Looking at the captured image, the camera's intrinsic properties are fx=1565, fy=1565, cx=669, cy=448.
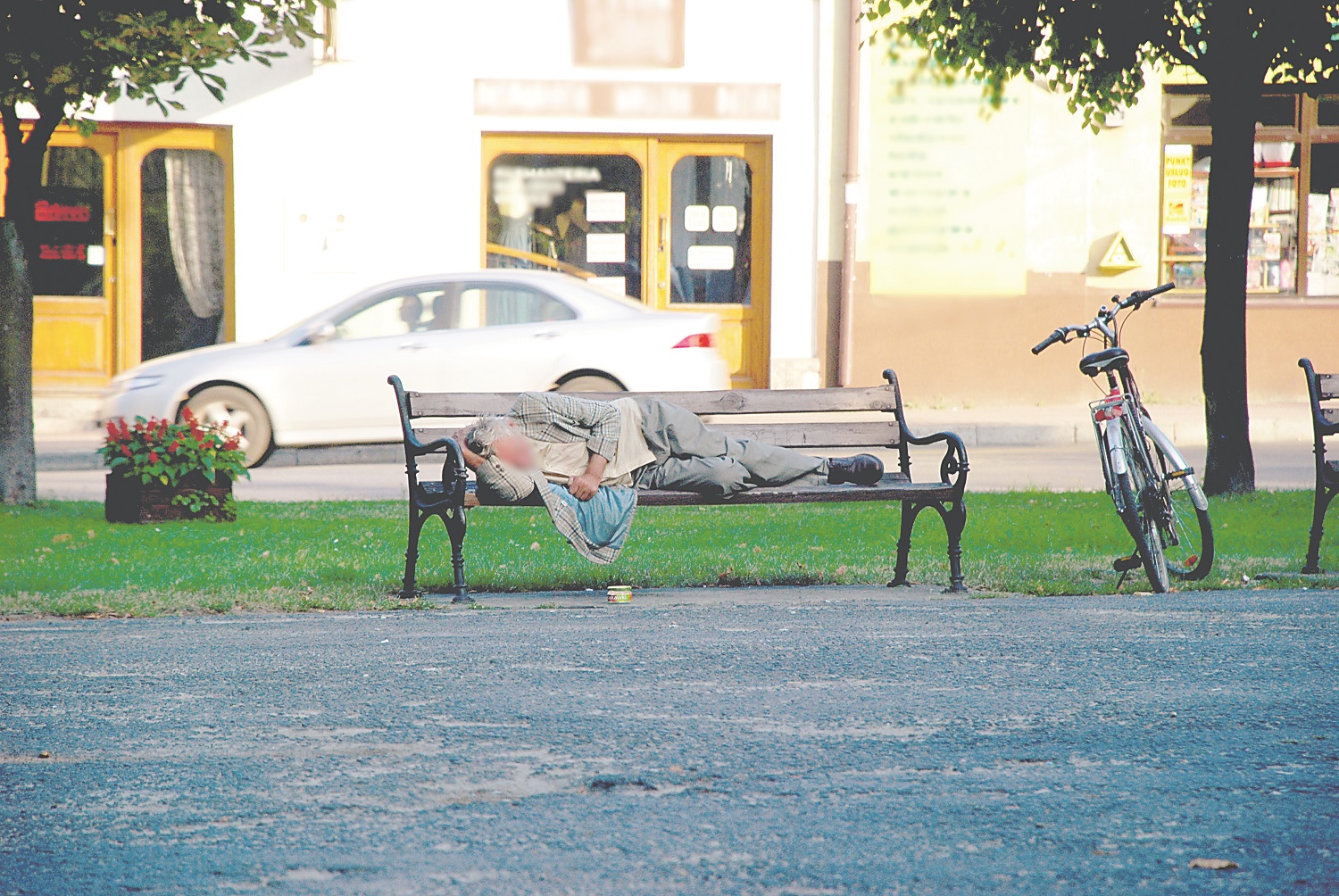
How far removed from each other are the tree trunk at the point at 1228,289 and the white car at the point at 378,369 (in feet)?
14.0

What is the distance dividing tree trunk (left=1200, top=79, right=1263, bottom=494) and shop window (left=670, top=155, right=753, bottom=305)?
7.76 metres

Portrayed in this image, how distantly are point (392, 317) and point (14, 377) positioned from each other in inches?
151

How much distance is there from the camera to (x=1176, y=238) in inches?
684

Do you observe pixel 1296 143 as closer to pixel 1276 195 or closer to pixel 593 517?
pixel 1276 195

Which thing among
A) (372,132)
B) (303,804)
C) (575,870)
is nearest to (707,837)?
(575,870)

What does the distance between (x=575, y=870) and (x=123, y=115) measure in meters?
14.6

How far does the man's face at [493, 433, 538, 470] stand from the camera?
6.54 meters

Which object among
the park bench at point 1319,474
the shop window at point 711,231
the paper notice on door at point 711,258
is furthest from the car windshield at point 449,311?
the park bench at point 1319,474

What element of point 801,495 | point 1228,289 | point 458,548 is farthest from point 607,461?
point 1228,289

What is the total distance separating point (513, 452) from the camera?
21.5 ft

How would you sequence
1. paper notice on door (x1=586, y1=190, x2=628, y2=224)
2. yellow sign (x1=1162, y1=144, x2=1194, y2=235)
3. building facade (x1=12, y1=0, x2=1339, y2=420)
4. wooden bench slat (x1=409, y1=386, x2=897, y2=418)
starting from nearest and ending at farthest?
wooden bench slat (x1=409, y1=386, x2=897, y2=418) < building facade (x1=12, y1=0, x2=1339, y2=420) < paper notice on door (x1=586, y1=190, x2=628, y2=224) < yellow sign (x1=1162, y1=144, x2=1194, y2=235)

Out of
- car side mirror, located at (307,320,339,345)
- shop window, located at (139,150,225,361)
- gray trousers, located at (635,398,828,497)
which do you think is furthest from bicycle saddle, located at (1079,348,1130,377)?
shop window, located at (139,150,225,361)

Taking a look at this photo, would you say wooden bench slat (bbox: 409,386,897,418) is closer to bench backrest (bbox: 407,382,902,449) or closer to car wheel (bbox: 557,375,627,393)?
bench backrest (bbox: 407,382,902,449)

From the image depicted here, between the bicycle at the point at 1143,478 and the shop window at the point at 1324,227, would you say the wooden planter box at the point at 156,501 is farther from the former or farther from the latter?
the shop window at the point at 1324,227
